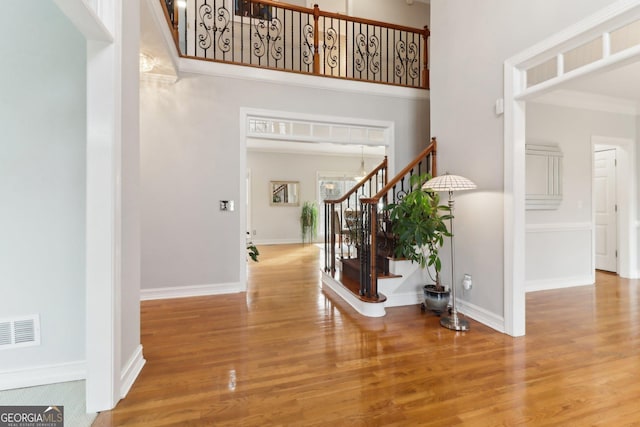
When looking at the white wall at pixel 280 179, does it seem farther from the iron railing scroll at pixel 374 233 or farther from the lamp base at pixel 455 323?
the lamp base at pixel 455 323

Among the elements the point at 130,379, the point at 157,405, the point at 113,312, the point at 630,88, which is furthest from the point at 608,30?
the point at 130,379

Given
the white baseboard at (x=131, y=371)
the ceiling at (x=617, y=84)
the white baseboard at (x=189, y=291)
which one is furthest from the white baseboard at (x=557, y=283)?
the white baseboard at (x=131, y=371)

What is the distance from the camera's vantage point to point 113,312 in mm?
1626

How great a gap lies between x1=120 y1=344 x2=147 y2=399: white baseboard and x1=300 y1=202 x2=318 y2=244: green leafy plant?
684 centimetres

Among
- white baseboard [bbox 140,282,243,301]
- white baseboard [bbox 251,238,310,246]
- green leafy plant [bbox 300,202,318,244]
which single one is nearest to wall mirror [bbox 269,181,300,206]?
green leafy plant [bbox 300,202,318,244]

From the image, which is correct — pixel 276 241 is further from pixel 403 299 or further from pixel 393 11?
pixel 393 11

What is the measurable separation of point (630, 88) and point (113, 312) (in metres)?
6.11

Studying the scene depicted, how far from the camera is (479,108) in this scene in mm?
2928

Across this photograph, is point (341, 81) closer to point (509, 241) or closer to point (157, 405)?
point (509, 241)

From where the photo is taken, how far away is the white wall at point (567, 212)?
13.2ft

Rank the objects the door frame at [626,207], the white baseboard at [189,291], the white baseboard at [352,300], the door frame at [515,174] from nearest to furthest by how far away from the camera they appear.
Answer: the door frame at [515,174] → the white baseboard at [352,300] → the white baseboard at [189,291] → the door frame at [626,207]

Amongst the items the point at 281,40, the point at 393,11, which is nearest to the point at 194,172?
the point at 281,40

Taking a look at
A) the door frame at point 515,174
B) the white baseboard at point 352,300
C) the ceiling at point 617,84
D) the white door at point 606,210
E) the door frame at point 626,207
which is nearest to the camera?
the door frame at point 515,174

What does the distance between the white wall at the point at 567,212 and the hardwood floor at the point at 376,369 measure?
0.79m
